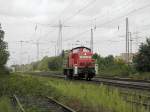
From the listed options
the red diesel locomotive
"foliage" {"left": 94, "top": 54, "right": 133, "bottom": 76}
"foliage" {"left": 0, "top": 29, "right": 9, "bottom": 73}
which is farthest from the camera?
"foliage" {"left": 94, "top": 54, "right": 133, "bottom": 76}

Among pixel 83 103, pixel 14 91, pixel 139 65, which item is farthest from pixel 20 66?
pixel 83 103

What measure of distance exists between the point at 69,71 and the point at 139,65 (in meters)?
12.5

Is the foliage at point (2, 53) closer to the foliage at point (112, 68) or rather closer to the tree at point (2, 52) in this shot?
the tree at point (2, 52)

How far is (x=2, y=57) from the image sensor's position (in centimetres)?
4612

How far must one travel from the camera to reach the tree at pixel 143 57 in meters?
50.1

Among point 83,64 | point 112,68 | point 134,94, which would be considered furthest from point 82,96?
point 112,68

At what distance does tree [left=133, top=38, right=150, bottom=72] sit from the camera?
5009 cm

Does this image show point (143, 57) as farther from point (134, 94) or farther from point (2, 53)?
point (134, 94)

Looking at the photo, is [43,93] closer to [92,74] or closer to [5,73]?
[92,74]

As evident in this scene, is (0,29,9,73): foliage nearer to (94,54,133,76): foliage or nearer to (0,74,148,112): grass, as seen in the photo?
(94,54,133,76): foliage

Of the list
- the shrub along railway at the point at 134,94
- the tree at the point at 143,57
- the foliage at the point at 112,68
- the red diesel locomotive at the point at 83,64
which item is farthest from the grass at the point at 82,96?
the foliage at the point at 112,68

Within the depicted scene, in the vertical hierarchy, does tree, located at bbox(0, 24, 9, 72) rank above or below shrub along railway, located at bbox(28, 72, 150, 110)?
above

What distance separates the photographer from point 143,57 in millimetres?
50281

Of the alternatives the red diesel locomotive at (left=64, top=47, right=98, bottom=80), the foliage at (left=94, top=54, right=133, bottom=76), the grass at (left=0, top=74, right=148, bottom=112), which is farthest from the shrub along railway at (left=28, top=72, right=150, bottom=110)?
the foliage at (left=94, top=54, right=133, bottom=76)
